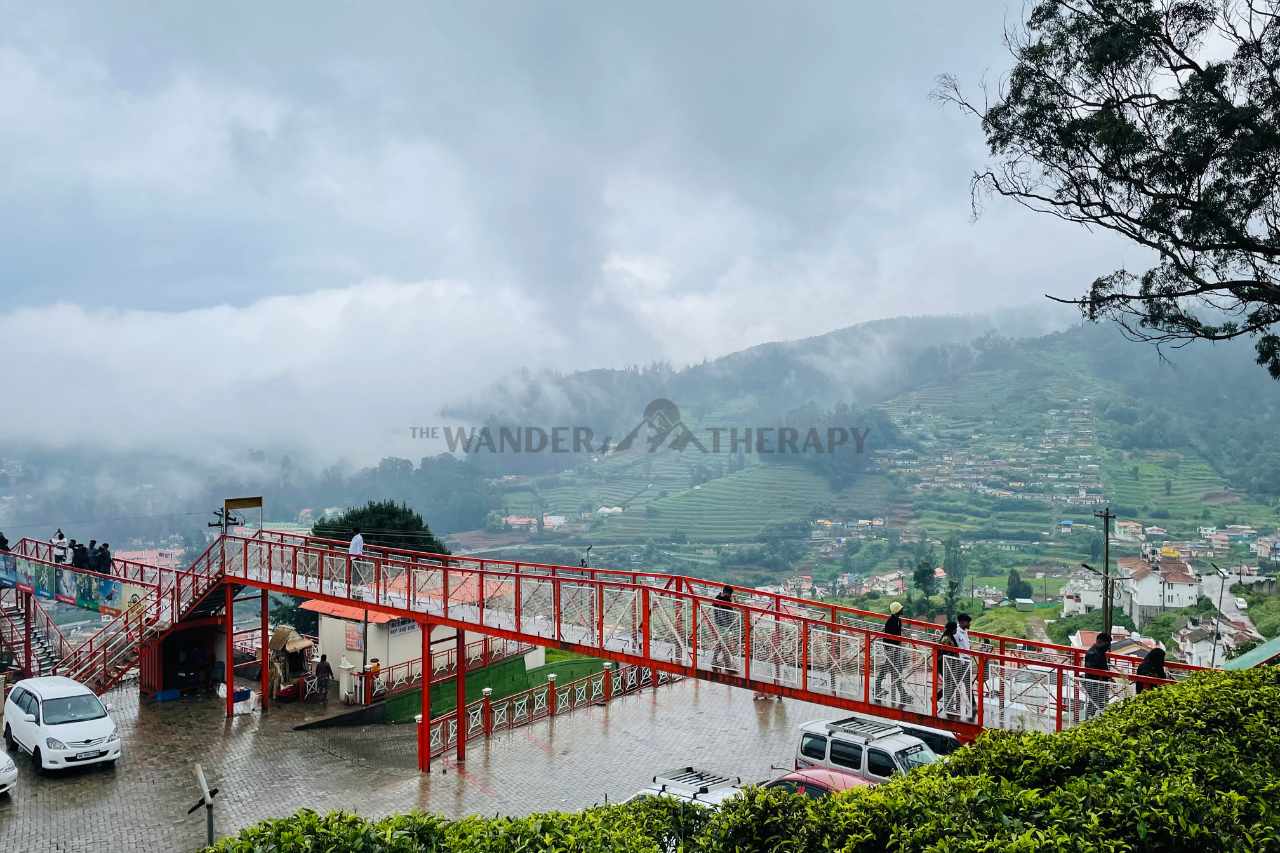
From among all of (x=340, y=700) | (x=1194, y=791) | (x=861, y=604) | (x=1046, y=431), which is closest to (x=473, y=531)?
(x=861, y=604)

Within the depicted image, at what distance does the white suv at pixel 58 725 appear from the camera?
16578mm

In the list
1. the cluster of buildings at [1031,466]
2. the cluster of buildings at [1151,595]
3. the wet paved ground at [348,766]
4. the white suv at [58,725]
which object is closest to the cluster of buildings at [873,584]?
the cluster of buildings at [1151,595]

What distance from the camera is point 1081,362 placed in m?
187

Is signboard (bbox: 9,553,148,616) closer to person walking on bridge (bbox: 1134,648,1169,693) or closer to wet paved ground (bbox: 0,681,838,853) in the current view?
wet paved ground (bbox: 0,681,838,853)

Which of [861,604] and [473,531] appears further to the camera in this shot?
[473,531]

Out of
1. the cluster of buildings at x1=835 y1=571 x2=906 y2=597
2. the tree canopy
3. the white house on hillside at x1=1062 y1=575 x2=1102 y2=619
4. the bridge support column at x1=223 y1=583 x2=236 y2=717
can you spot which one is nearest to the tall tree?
the bridge support column at x1=223 y1=583 x2=236 y2=717

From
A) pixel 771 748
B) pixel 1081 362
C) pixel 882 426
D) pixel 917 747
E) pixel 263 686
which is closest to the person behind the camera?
pixel 917 747

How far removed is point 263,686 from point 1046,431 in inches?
6290

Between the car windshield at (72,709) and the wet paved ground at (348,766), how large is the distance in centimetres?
101

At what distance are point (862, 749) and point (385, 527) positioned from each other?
1326 inches

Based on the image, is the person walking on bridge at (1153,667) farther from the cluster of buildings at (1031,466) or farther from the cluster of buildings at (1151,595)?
the cluster of buildings at (1031,466)

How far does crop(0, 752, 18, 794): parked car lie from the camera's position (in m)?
15.2

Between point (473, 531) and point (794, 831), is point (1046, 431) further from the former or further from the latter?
point (794, 831)

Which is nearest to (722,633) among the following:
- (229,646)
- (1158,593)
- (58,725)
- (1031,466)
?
(58,725)
